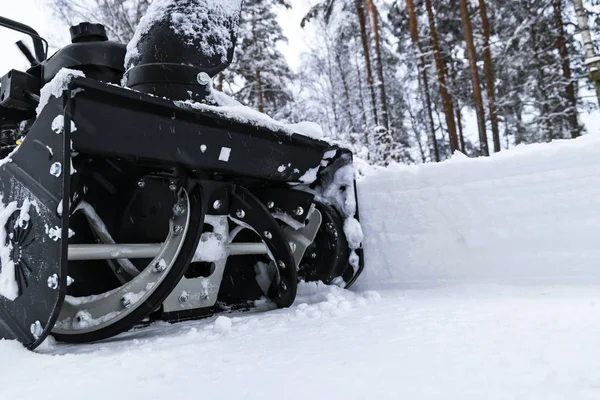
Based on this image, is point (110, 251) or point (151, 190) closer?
point (110, 251)

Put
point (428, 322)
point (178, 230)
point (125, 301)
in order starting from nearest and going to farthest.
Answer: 1. point (428, 322)
2. point (125, 301)
3. point (178, 230)

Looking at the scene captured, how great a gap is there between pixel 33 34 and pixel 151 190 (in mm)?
1003

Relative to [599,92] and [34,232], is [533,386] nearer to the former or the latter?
[34,232]

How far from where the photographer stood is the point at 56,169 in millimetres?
1364

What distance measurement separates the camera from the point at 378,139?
10.9 metres

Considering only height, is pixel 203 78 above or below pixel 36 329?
above

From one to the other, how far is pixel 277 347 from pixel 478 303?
2.77 feet

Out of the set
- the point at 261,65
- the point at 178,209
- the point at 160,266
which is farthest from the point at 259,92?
the point at 160,266

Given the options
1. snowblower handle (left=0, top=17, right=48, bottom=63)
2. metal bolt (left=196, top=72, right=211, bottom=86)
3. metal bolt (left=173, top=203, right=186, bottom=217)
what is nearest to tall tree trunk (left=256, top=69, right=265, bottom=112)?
snowblower handle (left=0, top=17, right=48, bottom=63)

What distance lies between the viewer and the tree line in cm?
1177

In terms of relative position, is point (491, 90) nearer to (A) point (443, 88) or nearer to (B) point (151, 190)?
(A) point (443, 88)

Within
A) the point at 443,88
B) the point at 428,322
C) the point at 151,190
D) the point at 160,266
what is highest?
the point at 443,88

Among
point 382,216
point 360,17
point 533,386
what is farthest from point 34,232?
point 360,17

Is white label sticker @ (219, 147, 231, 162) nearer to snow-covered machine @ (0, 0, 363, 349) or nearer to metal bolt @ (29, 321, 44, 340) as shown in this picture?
A: snow-covered machine @ (0, 0, 363, 349)
